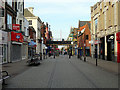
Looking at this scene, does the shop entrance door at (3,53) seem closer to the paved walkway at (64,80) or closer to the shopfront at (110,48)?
the paved walkway at (64,80)

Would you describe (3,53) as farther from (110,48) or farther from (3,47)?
(110,48)

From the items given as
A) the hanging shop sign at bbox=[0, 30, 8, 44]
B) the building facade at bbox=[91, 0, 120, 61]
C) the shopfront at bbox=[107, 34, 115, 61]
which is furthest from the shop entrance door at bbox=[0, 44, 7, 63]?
the shopfront at bbox=[107, 34, 115, 61]

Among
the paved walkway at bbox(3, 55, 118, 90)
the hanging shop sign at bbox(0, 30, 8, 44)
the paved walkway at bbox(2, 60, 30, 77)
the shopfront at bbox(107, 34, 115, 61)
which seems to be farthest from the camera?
the shopfront at bbox(107, 34, 115, 61)

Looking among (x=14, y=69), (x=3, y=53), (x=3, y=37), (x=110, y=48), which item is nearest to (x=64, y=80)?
(x=14, y=69)

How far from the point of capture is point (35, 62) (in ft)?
68.9

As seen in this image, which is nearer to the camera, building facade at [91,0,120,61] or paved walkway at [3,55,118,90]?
paved walkway at [3,55,118,90]

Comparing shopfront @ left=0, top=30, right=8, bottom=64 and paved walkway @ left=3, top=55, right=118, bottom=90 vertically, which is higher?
shopfront @ left=0, top=30, right=8, bottom=64

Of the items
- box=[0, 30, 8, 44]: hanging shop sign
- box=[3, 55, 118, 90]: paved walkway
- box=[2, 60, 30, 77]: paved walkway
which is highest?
box=[0, 30, 8, 44]: hanging shop sign

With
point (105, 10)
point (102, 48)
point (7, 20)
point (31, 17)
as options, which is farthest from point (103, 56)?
point (31, 17)

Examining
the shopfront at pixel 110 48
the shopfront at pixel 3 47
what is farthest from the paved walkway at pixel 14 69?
the shopfront at pixel 110 48

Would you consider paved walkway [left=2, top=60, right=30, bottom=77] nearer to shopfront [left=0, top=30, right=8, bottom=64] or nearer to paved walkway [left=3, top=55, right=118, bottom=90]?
paved walkway [left=3, top=55, right=118, bottom=90]

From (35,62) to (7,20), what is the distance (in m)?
7.00

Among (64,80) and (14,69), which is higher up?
(64,80)

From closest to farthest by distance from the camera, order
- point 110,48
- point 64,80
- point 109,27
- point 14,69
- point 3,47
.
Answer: point 64,80 → point 14,69 → point 3,47 → point 109,27 → point 110,48
